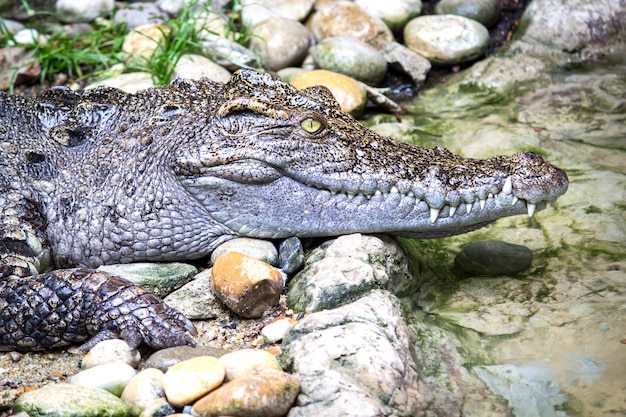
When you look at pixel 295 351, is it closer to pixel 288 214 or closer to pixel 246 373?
pixel 246 373

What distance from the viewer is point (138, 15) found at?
7.82 metres

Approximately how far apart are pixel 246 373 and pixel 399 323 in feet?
2.47

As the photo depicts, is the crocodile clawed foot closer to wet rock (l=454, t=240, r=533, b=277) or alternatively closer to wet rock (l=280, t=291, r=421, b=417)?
wet rock (l=280, t=291, r=421, b=417)

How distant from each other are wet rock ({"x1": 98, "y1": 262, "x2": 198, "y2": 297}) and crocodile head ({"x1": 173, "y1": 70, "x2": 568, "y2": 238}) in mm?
353

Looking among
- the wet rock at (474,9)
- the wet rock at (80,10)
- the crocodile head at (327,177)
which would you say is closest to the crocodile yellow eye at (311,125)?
the crocodile head at (327,177)

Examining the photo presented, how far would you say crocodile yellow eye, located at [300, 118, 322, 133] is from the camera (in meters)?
4.05

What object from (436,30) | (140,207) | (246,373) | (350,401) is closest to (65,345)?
(140,207)

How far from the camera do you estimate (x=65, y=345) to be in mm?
3756

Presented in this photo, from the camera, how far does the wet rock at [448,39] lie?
7.41m

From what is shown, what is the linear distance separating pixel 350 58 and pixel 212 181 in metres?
3.14

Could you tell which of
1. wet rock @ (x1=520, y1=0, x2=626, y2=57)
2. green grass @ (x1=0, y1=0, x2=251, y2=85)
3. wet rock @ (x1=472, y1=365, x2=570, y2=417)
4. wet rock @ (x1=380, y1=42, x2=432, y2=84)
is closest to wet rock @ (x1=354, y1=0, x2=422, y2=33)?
wet rock @ (x1=380, y1=42, x2=432, y2=84)

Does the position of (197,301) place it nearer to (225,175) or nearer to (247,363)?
(225,175)

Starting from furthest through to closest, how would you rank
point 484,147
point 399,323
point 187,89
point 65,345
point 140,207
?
point 484,147, point 187,89, point 140,207, point 65,345, point 399,323

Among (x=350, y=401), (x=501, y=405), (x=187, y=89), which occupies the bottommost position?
(x=501, y=405)
